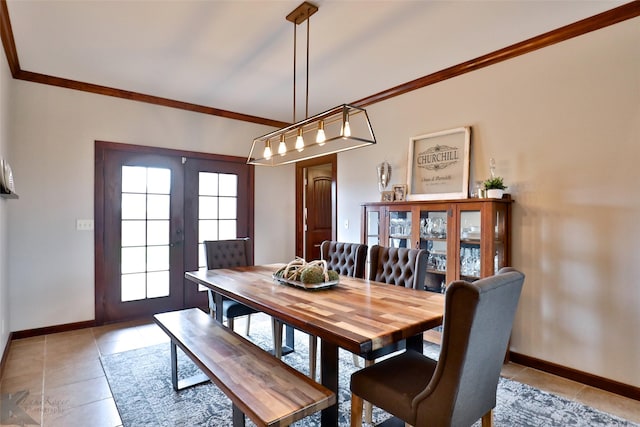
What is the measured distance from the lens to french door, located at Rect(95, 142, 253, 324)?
4.02m

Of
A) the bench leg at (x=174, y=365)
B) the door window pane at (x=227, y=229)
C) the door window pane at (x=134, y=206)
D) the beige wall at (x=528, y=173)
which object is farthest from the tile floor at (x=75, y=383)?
the door window pane at (x=227, y=229)

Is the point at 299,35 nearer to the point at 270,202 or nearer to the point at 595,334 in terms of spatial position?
the point at 270,202

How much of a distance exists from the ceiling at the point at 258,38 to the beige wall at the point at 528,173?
0.33m

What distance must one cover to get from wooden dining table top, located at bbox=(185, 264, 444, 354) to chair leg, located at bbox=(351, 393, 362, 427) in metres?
0.39

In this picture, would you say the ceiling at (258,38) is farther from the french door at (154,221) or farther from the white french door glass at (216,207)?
the white french door glass at (216,207)

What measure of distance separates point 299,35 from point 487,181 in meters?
2.03

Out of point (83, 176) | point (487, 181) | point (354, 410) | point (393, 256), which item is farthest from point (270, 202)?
point (354, 410)

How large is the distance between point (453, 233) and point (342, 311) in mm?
1741

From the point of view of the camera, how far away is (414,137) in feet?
12.6

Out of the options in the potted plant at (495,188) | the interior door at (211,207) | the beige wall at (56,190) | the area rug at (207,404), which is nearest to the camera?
the area rug at (207,404)

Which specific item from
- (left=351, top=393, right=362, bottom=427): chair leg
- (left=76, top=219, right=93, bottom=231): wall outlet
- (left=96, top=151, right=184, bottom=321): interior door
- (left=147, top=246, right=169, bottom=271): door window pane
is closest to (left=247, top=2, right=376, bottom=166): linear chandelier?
(left=351, top=393, right=362, bottom=427): chair leg

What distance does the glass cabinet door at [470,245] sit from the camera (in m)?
3.05

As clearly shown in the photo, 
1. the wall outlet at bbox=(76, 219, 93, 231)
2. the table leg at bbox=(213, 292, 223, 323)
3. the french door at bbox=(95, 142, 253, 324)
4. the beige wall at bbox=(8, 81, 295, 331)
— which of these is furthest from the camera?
the french door at bbox=(95, 142, 253, 324)

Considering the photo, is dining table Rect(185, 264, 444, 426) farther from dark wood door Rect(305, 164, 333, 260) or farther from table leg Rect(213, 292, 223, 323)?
dark wood door Rect(305, 164, 333, 260)
